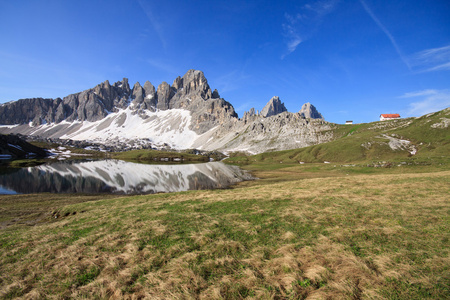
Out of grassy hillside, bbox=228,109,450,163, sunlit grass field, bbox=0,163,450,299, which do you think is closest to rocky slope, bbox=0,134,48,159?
sunlit grass field, bbox=0,163,450,299

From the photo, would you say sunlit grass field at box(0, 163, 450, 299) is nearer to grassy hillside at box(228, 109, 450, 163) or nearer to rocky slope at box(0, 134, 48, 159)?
grassy hillside at box(228, 109, 450, 163)

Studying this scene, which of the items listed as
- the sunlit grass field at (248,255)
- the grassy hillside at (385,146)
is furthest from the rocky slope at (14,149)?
the grassy hillside at (385,146)

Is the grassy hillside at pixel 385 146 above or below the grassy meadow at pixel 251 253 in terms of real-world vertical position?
above

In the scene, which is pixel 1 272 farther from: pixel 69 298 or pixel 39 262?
pixel 69 298

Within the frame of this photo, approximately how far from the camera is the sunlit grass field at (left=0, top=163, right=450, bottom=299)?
7.49 meters

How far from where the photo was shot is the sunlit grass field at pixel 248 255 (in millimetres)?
7492

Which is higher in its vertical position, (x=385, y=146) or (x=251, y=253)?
(x=385, y=146)

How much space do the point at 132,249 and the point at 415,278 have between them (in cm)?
1349

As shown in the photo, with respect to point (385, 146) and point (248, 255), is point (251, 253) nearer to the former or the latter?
point (248, 255)

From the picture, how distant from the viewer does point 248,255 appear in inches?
399

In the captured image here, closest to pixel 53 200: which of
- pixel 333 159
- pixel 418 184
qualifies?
pixel 418 184

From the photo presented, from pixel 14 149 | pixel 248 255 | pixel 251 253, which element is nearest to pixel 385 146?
pixel 251 253

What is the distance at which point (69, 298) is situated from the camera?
8031 mm

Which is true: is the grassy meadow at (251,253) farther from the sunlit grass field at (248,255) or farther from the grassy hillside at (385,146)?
the grassy hillside at (385,146)
